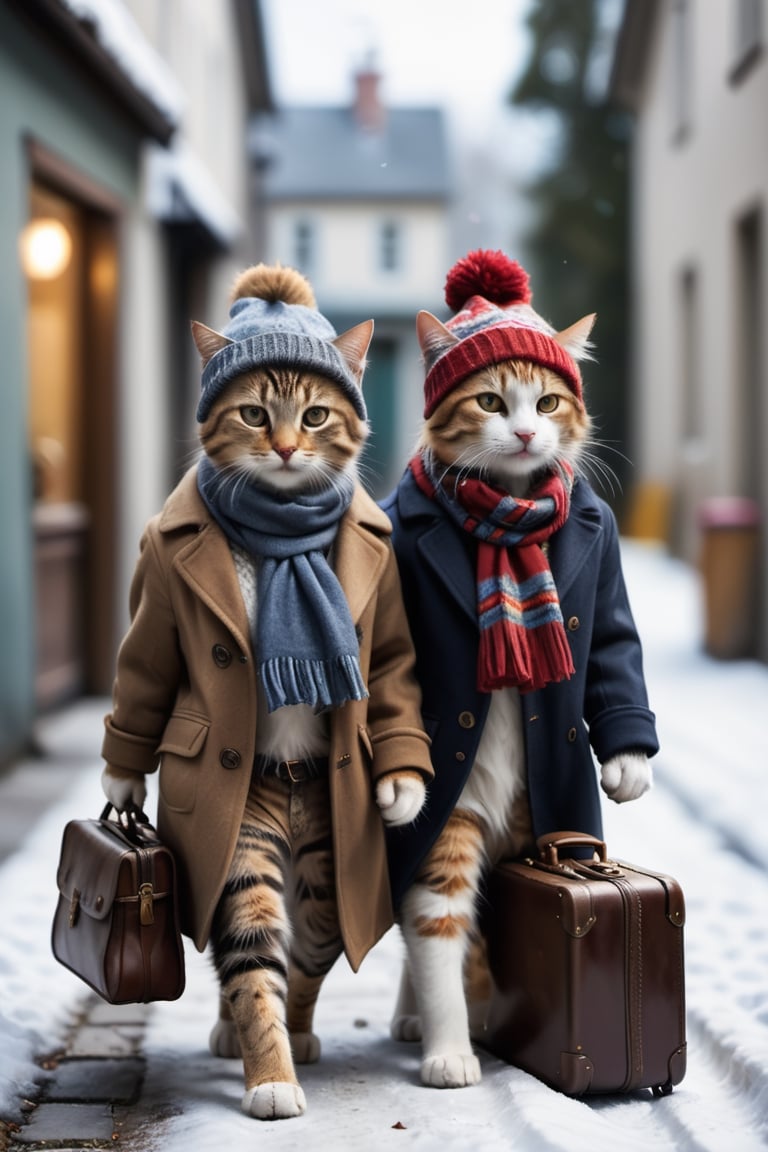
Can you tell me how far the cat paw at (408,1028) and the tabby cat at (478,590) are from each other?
22cm

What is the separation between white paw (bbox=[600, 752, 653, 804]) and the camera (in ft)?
10.4

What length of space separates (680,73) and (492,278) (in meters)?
11.2

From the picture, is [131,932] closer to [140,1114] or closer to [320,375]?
[140,1114]

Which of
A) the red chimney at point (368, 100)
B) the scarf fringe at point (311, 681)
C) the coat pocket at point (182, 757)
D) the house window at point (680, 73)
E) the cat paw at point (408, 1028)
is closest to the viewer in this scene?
the scarf fringe at point (311, 681)

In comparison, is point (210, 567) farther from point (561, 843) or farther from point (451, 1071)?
point (451, 1071)

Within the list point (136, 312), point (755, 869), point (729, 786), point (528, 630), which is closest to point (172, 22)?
point (136, 312)

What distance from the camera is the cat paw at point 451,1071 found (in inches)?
120

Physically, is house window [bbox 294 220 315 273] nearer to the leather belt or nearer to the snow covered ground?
the snow covered ground

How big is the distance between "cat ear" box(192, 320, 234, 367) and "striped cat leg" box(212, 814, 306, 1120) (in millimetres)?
948

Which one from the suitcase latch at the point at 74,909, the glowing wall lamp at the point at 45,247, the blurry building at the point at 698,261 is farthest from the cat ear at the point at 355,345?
the blurry building at the point at 698,261

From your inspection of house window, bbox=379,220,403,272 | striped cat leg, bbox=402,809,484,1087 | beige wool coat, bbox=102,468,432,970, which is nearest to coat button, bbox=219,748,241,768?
beige wool coat, bbox=102,468,432,970

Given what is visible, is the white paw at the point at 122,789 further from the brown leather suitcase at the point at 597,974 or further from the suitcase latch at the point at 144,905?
the brown leather suitcase at the point at 597,974

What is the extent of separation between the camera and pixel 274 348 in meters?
2.99

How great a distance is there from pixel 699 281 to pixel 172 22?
15.8 ft
